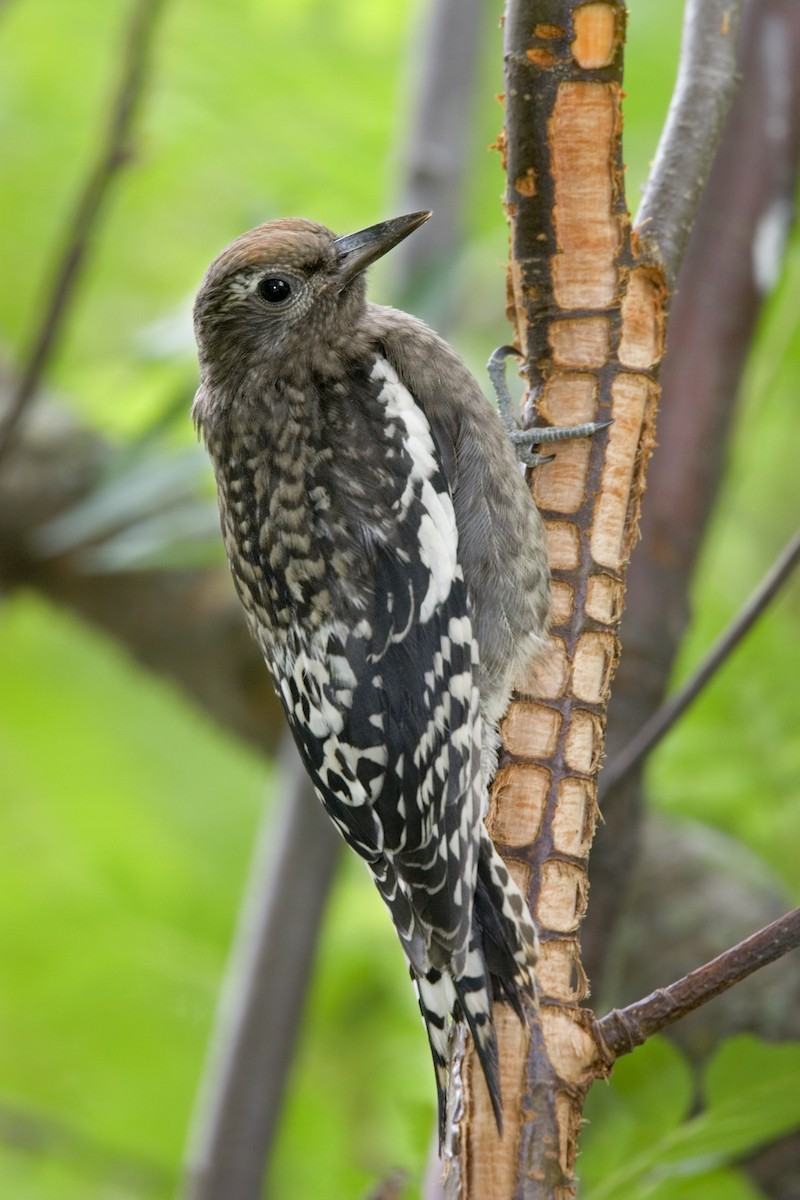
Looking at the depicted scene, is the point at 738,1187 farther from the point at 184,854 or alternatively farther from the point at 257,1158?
the point at 184,854

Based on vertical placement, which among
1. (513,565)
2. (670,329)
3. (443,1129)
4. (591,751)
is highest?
(670,329)

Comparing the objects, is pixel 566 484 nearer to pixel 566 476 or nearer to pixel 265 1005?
pixel 566 476

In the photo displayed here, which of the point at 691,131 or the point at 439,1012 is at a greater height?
the point at 691,131

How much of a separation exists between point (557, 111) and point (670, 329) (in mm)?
1229

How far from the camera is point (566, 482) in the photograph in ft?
5.86

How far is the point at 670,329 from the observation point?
286cm

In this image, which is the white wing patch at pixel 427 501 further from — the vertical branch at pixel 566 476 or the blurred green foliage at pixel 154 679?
the blurred green foliage at pixel 154 679

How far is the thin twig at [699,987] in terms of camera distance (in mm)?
1343

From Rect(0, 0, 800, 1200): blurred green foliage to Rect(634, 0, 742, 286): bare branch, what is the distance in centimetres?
121

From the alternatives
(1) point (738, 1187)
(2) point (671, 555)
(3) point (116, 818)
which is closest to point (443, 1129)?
(1) point (738, 1187)

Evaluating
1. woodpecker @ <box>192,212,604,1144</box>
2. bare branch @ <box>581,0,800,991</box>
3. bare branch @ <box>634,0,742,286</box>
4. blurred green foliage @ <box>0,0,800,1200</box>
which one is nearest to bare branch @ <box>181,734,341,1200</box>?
blurred green foliage @ <box>0,0,800,1200</box>

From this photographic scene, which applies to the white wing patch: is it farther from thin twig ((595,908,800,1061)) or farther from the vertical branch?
thin twig ((595,908,800,1061))

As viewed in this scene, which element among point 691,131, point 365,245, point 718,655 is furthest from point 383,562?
point 691,131

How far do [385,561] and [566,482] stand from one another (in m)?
0.40
